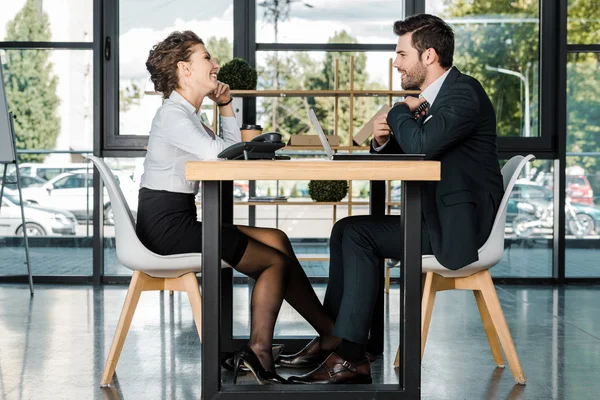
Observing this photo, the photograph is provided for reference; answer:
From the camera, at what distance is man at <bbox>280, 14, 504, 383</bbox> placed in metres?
2.67

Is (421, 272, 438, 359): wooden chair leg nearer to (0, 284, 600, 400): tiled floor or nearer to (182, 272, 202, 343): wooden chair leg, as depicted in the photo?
(0, 284, 600, 400): tiled floor

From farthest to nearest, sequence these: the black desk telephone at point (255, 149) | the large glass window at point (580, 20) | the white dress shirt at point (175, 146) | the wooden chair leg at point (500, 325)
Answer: the large glass window at point (580, 20), the wooden chair leg at point (500, 325), the white dress shirt at point (175, 146), the black desk telephone at point (255, 149)

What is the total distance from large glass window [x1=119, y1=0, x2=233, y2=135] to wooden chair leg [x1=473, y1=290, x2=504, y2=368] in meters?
3.16

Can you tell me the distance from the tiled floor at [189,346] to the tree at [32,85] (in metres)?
1.11

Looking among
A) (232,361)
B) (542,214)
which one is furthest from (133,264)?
(542,214)

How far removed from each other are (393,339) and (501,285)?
220cm

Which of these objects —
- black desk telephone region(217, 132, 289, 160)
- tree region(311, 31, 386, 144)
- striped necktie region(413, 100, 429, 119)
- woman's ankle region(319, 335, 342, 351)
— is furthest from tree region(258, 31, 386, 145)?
black desk telephone region(217, 132, 289, 160)

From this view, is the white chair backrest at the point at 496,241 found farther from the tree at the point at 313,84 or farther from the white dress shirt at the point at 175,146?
the tree at the point at 313,84

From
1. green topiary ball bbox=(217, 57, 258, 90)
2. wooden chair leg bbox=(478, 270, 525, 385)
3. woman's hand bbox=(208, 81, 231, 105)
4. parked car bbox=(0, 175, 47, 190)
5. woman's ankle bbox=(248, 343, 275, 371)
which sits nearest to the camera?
woman's ankle bbox=(248, 343, 275, 371)

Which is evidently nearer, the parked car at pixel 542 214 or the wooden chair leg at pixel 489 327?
the wooden chair leg at pixel 489 327

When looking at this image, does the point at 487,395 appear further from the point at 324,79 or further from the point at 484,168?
the point at 324,79

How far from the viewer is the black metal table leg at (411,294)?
238 cm

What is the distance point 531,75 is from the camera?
19.3 ft

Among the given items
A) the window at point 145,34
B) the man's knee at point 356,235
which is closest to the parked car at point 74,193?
the window at point 145,34
